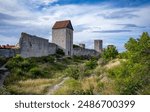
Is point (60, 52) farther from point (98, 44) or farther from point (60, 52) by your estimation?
point (98, 44)

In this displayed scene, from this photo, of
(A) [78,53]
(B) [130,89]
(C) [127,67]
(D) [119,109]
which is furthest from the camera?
(A) [78,53]

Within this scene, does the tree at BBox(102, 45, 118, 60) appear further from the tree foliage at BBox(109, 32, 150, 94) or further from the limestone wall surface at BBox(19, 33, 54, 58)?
the tree foliage at BBox(109, 32, 150, 94)

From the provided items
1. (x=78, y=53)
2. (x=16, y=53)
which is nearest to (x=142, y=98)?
(x=16, y=53)

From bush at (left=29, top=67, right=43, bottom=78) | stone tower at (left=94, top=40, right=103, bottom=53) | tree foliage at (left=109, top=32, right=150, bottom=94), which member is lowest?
bush at (left=29, top=67, right=43, bottom=78)

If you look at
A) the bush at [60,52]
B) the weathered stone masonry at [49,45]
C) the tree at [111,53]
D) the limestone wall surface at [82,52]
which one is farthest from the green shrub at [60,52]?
the tree at [111,53]

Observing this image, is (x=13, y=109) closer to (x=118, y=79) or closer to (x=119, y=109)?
(x=119, y=109)

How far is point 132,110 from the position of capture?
3299mm

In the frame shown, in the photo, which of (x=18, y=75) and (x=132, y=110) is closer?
(x=132, y=110)

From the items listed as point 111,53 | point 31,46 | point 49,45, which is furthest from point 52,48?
point 111,53

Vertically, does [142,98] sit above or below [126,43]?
below

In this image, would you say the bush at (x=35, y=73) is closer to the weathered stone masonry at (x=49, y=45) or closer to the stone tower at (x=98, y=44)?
the weathered stone masonry at (x=49, y=45)

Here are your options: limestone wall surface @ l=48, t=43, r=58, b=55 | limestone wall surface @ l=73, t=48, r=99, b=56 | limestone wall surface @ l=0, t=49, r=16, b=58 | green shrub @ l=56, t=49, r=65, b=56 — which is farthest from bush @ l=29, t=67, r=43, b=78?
limestone wall surface @ l=73, t=48, r=99, b=56

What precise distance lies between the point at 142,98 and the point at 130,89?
131cm

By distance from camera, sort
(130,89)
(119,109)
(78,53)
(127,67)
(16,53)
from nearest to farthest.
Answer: (119,109), (130,89), (127,67), (16,53), (78,53)
